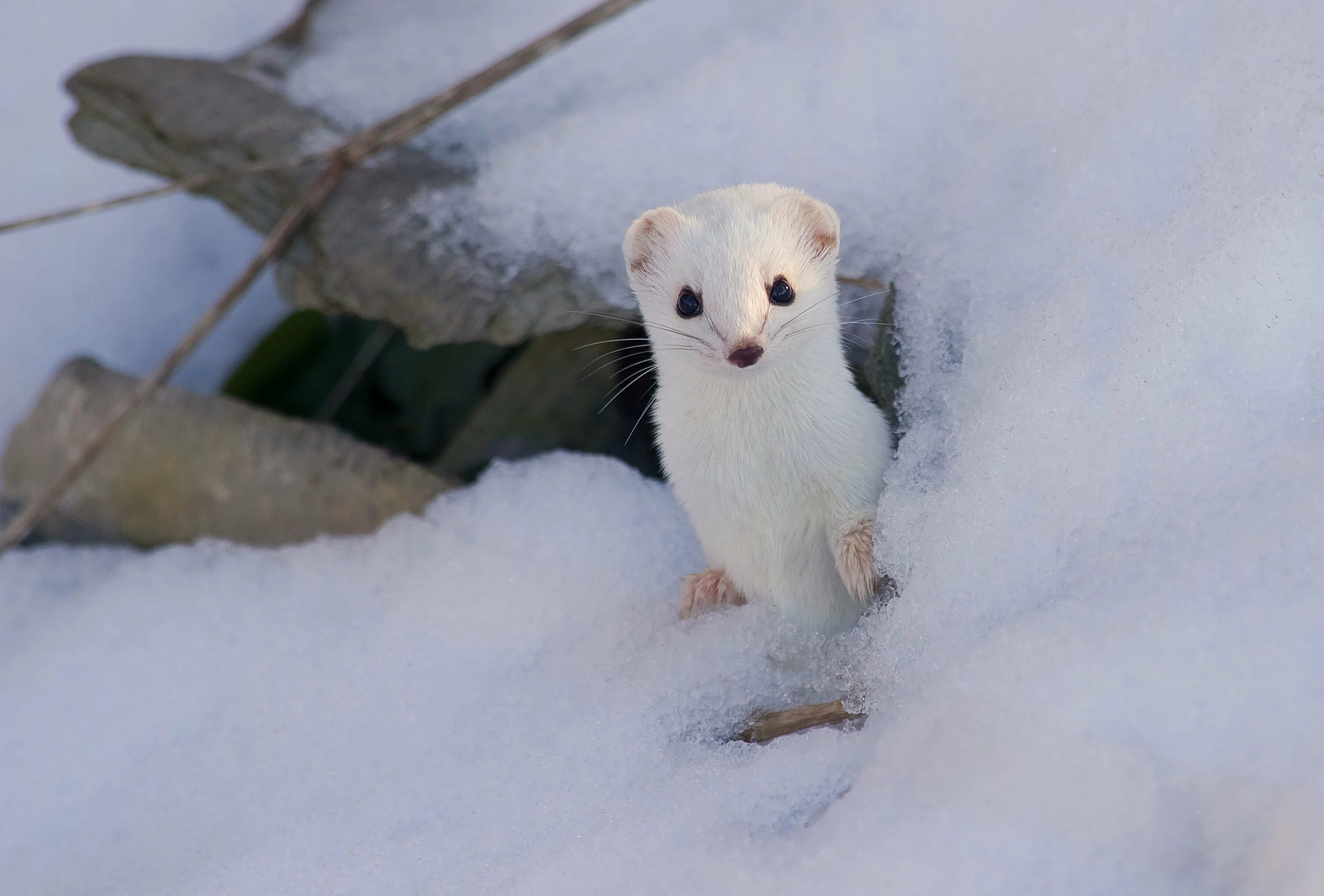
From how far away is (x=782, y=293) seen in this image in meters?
1.79

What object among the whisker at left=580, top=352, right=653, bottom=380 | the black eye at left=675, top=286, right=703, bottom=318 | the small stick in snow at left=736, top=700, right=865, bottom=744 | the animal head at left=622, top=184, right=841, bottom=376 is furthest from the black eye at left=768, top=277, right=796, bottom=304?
the whisker at left=580, top=352, right=653, bottom=380

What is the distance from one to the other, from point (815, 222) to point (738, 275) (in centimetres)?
20

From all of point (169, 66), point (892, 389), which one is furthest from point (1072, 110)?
point (169, 66)

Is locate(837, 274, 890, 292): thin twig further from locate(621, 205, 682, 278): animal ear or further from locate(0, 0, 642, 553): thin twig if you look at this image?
locate(0, 0, 642, 553): thin twig

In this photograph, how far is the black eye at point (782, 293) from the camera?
1.79 m

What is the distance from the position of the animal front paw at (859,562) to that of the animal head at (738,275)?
30 cm

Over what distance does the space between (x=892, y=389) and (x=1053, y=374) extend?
0.44m

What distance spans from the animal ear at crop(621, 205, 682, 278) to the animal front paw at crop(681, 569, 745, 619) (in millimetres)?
559

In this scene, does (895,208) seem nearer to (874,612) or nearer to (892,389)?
(892,389)

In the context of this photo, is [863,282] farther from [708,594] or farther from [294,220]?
[294,220]

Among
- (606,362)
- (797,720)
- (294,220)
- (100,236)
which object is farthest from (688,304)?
(100,236)

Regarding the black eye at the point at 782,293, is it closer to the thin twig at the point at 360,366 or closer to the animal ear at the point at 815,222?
the animal ear at the point at 815,222

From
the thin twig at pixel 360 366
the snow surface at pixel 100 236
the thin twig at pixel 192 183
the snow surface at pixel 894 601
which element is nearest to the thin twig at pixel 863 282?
the snow surface at pixel 894 601

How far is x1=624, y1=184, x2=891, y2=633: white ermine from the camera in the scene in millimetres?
1756
